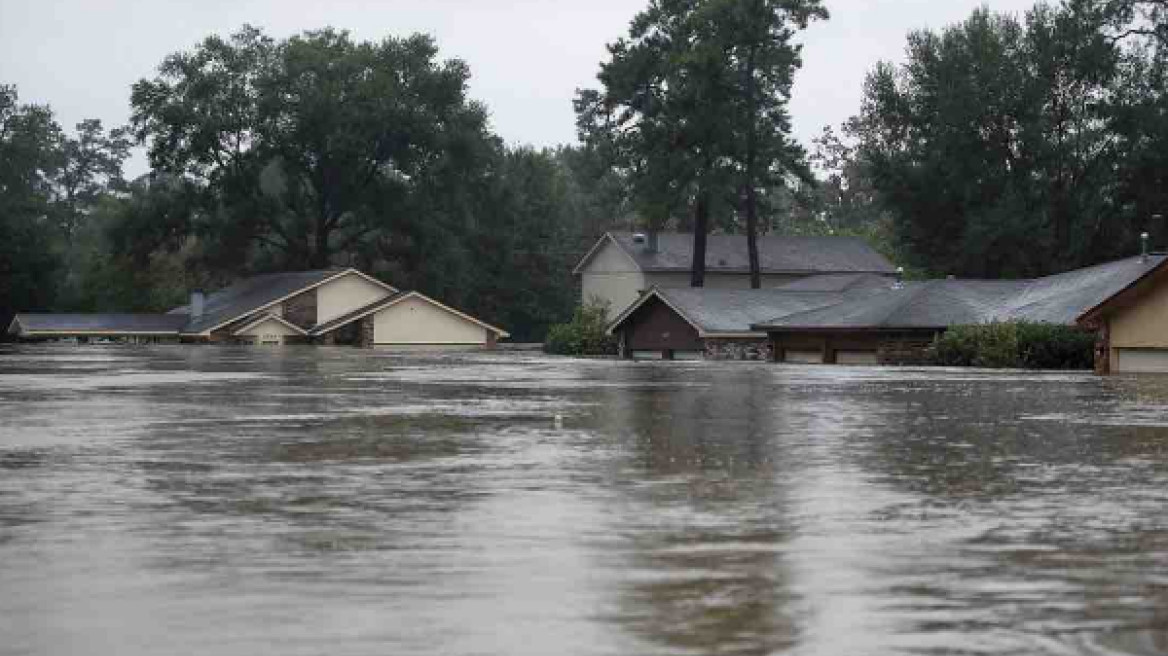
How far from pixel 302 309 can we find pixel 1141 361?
2633 inches

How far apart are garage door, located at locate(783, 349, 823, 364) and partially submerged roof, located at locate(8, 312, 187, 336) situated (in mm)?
55919

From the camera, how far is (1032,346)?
2638 inches

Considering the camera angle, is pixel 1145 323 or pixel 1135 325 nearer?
pixel 1145 323

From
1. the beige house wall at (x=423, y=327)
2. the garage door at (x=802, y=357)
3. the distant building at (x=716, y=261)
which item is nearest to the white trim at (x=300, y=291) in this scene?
the beige house wall at (x=423, y=327)

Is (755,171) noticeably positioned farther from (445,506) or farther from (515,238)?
(445,506)

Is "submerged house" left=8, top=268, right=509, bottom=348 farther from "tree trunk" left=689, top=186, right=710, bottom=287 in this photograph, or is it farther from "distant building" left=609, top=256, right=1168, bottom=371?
"distant building" left=609, top=256, right=1168, bottom=371

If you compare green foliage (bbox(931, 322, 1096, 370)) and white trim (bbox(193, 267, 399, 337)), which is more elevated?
white trim (bbox(193, 267, 399, 337))

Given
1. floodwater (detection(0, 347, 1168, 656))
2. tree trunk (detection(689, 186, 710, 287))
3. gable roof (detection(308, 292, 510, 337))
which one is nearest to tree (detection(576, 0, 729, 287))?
tree trunk (detection(689, 186, 710, 287))

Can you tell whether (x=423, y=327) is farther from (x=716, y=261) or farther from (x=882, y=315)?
(x=882, y=315)

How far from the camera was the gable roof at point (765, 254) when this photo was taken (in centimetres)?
11081

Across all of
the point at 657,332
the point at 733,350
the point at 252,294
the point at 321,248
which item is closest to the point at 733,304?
the point at 733,350

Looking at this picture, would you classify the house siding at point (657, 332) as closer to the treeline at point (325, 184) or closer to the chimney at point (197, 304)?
the treeline at point (325, 184)

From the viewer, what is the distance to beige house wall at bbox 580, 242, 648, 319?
111m

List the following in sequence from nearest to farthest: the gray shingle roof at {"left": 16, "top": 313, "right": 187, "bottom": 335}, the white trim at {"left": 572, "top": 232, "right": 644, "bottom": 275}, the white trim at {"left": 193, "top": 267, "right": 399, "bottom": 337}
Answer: the white trim at {"left": 572, "top": 232, "right": 644, "bottom": 275}
the white trim at {"left": 193, "top": 267, "right": 399, "bottom": 337}
the gray shingle roof at {"left": 16, "top": 313, "right": 187, "bottom": 335}
